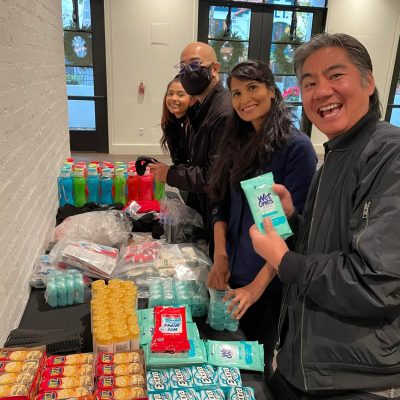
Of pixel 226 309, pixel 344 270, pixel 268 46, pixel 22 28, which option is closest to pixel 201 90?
pixel 22 28

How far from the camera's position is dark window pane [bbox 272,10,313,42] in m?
6.94

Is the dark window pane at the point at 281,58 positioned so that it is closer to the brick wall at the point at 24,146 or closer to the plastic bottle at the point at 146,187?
the plastic bottle at the point at 146,187

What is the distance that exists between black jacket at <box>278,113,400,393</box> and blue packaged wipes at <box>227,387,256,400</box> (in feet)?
0.41

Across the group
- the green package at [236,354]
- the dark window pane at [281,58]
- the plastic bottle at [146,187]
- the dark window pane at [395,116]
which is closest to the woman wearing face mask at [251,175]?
the green package at [236,354]

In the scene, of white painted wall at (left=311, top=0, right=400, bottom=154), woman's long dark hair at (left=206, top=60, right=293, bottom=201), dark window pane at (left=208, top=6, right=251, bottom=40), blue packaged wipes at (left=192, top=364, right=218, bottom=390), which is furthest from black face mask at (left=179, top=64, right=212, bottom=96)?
white painted wall at (left=311, top=0, right=400, bottom=154)

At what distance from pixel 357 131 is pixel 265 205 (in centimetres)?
33

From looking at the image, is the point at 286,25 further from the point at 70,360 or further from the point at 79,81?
the point at 70,360

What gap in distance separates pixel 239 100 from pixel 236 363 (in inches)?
38.8

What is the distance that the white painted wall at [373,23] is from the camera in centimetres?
690

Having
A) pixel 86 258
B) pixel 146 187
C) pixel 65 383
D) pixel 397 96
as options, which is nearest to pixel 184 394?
pixel 65 383

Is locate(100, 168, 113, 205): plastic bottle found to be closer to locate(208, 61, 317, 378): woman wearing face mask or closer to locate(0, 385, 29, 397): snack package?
locate(208, 61, 317, 378): woman wearing face mask

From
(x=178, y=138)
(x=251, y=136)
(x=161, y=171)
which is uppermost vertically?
(x=251, y=136)

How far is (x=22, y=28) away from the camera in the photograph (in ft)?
6.39

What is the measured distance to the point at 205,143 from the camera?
217cm
